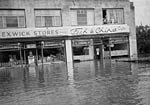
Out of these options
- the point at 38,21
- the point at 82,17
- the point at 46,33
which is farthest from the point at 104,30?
the point at 38,21

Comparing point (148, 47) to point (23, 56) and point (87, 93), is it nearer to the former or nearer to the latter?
point (23, 56)

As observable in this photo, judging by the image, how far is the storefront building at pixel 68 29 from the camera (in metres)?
29.2

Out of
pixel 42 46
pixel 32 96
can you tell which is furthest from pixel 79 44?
pixel 32 96

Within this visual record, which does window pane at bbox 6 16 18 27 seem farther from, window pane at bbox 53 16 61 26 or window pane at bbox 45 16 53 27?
window pane at bbox 53 16 61 26

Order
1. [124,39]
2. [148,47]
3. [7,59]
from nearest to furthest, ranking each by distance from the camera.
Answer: [7,59], [124,39], [148,47]

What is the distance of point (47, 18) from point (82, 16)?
4990mm

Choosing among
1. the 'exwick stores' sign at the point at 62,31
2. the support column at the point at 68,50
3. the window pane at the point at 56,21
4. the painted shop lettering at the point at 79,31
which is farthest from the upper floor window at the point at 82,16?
the support column at the point at 68,50

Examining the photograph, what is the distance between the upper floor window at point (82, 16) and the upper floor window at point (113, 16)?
2239 mm

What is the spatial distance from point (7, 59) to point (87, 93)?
23126 mm

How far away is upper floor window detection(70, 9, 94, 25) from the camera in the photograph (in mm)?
32031

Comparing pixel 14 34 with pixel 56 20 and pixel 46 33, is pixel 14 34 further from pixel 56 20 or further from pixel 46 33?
pixel 56 20

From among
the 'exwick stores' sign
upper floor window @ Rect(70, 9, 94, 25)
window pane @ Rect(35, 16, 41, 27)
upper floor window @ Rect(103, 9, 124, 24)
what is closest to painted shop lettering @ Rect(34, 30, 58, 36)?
the 'exwick stores' sign

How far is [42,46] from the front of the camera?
30047mm

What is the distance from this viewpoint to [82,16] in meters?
32.5
